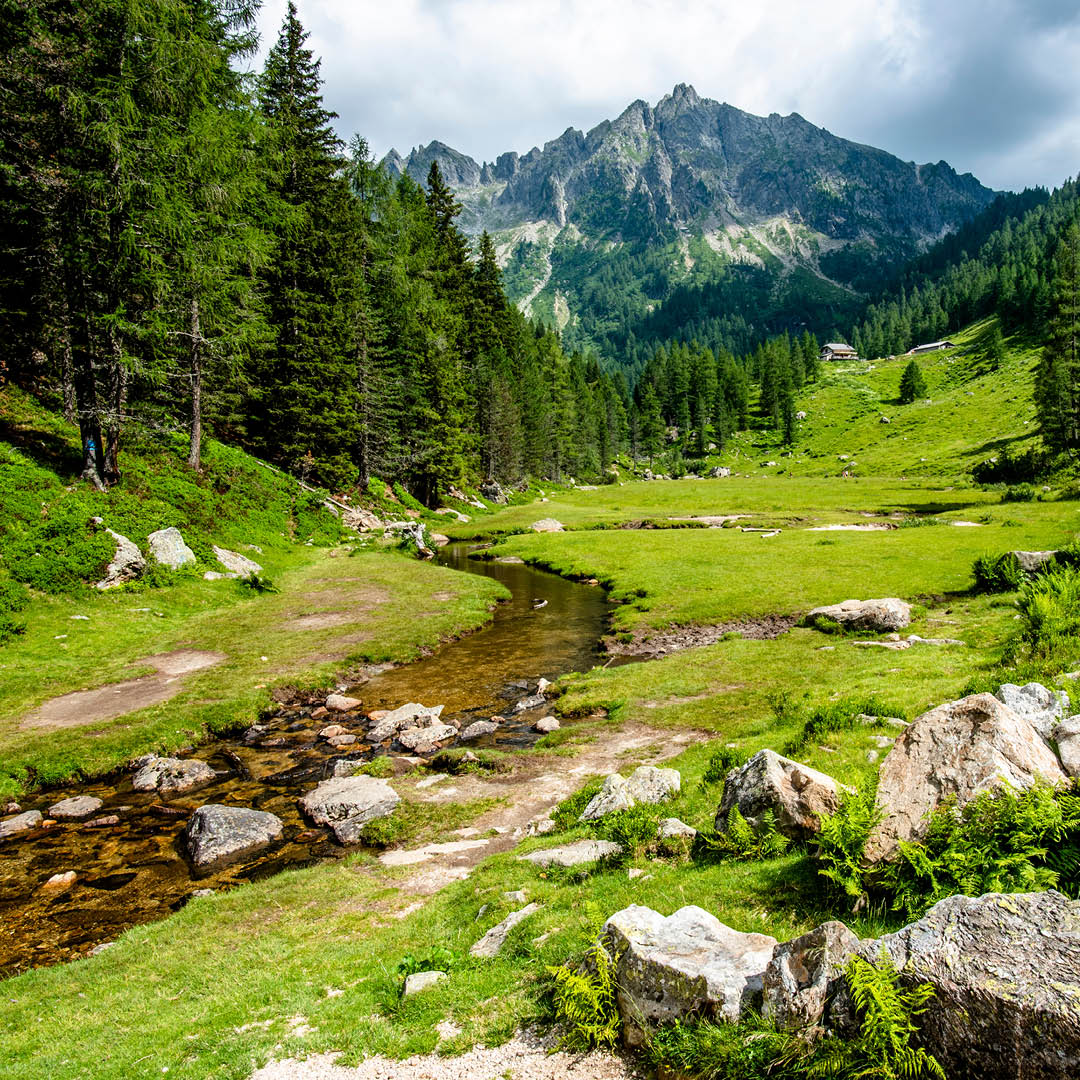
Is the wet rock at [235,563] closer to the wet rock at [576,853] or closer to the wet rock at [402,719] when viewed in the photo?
the wet rock at [402,719]

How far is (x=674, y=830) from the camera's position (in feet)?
34.3

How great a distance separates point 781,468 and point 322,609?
119805mm

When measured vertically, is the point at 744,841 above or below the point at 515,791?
above

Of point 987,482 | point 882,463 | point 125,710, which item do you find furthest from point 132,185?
point 882,463

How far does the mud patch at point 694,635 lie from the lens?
2795 cm

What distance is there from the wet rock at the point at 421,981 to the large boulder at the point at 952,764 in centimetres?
585

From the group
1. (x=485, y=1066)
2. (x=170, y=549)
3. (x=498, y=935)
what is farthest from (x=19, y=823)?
(x=170, y=549)

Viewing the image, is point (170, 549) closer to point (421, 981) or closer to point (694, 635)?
point (694, 635)

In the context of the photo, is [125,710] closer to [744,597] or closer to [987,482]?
[744,597]

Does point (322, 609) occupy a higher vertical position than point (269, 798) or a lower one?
higher

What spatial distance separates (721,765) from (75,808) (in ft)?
54.2

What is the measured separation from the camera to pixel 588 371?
548ft

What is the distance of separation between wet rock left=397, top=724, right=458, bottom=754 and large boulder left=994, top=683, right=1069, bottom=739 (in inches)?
590

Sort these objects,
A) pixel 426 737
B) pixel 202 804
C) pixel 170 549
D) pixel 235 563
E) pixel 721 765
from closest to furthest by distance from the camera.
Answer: pixel 721 765
pixel 202 804
pixel 426 737
pixel 170 549
pixel 235 563
